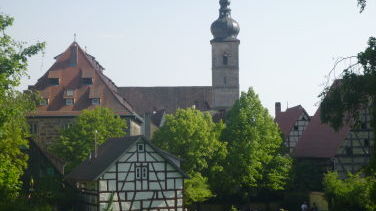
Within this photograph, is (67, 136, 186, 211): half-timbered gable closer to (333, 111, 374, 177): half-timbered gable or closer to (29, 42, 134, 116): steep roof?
(333, 111, 374, 177): half-timbered gable

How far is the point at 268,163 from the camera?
53375 millimetres

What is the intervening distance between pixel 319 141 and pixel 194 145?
1158 cm

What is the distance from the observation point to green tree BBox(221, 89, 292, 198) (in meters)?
51.6

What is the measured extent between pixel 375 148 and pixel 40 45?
13703 millimetres

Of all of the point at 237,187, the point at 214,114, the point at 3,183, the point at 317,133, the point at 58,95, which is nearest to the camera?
the point at 3,183

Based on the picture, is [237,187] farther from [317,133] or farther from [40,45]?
[40,45]

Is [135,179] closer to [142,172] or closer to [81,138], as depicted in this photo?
[142,172]

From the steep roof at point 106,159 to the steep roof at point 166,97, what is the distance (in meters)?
48.7

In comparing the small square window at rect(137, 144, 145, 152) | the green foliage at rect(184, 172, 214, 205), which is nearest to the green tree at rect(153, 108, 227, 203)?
the green foliage at rect(184, 172, 214, 205)

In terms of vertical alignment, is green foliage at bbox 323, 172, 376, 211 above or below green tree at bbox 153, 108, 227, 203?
below

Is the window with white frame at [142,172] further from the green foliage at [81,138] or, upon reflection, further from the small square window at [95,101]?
the small square window at [95,101]

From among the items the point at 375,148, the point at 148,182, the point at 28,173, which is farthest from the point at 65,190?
the point at 375,148

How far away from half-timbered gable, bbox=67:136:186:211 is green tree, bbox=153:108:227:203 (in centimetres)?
325

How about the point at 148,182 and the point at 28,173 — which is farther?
the point at 28,173
